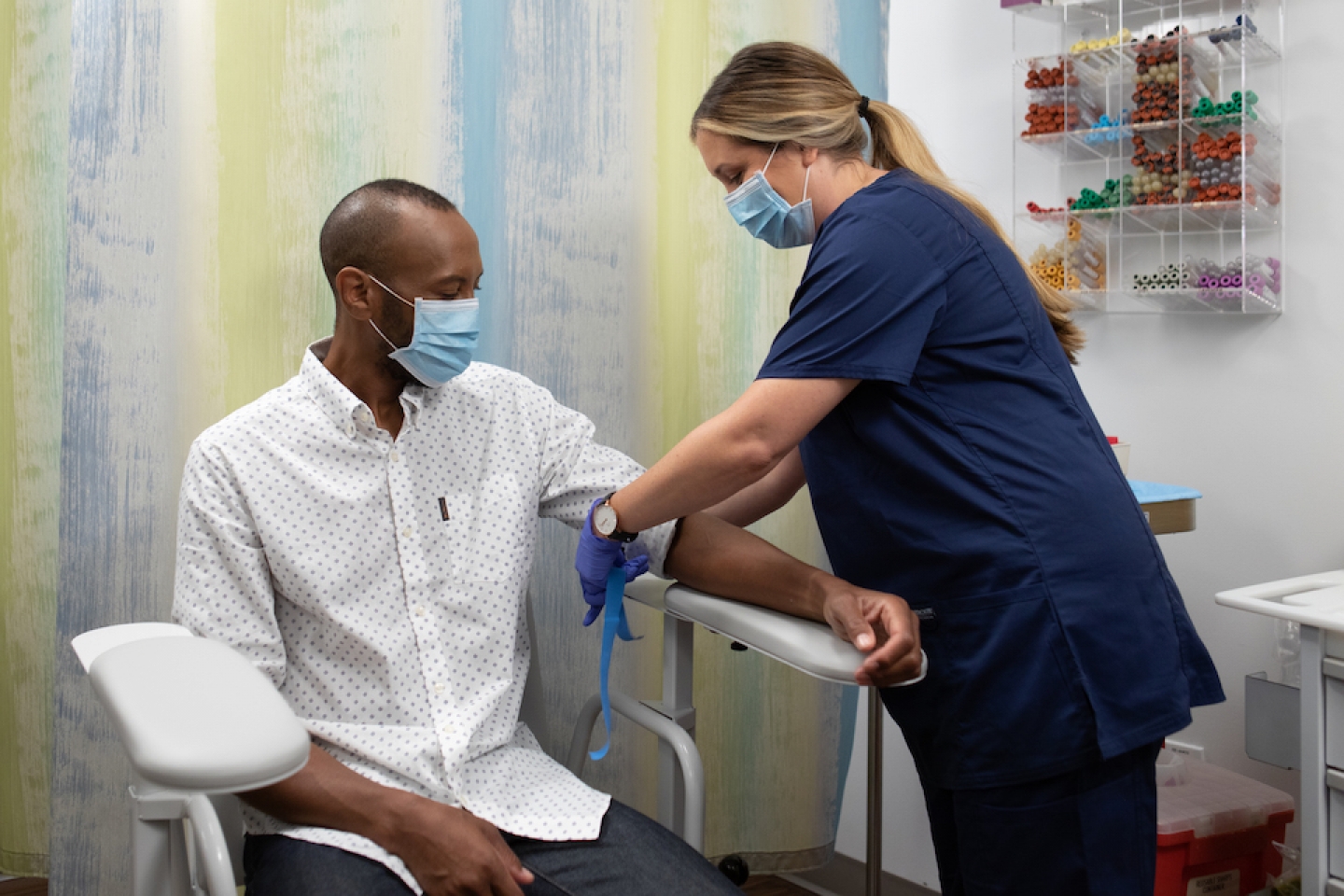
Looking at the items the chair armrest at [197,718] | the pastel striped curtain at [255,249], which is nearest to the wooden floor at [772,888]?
the pastel striped curtain at [255,249]

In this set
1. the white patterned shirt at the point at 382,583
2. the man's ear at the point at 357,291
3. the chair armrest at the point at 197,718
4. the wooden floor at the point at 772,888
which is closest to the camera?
the chair armrest at the point at 197,718

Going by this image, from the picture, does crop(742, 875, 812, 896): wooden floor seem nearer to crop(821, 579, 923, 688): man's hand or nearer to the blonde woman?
the blonde woman

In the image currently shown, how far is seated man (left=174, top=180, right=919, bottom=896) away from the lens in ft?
3.59

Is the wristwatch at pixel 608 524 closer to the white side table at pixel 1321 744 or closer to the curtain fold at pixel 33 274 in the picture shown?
the curtain fold at pixel 33 274

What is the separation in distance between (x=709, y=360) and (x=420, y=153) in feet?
1.79

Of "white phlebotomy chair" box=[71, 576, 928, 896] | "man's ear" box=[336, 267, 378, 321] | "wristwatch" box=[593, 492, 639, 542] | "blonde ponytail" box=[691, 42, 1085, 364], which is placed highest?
"blonde ponytail" box=[691, 42, 1085, 364]

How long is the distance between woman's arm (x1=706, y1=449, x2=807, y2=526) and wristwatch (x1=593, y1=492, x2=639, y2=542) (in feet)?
0.85

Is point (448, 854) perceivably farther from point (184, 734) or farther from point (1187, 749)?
point (1187, 749)

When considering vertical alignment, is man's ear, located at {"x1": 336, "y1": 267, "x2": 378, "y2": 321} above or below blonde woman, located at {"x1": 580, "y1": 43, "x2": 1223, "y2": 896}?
above

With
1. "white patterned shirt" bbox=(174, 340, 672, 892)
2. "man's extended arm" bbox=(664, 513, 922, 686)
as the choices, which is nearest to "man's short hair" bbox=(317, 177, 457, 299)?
"white patterned shirt" bbox=(174, 340, 672, 892)

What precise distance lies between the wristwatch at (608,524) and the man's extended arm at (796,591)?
12 centimetres

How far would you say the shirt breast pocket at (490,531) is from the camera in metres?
1.29

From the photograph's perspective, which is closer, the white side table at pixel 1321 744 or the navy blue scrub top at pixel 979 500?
the navy blue scrub top at pixel 979 500

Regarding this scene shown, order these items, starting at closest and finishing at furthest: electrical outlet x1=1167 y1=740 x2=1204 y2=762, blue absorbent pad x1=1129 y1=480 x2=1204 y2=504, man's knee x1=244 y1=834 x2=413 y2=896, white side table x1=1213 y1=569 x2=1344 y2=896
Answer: man's knee x1=244 y1=834 x2=413 y2=896 < white side table x1=1213 y1=569 x2=1344 y2=896 < blue absorbent pad x1=1129 y1=480 x2=1204 y2=504 < electrical outlet x1=1167 y1=740 x2=1204 y2=762
